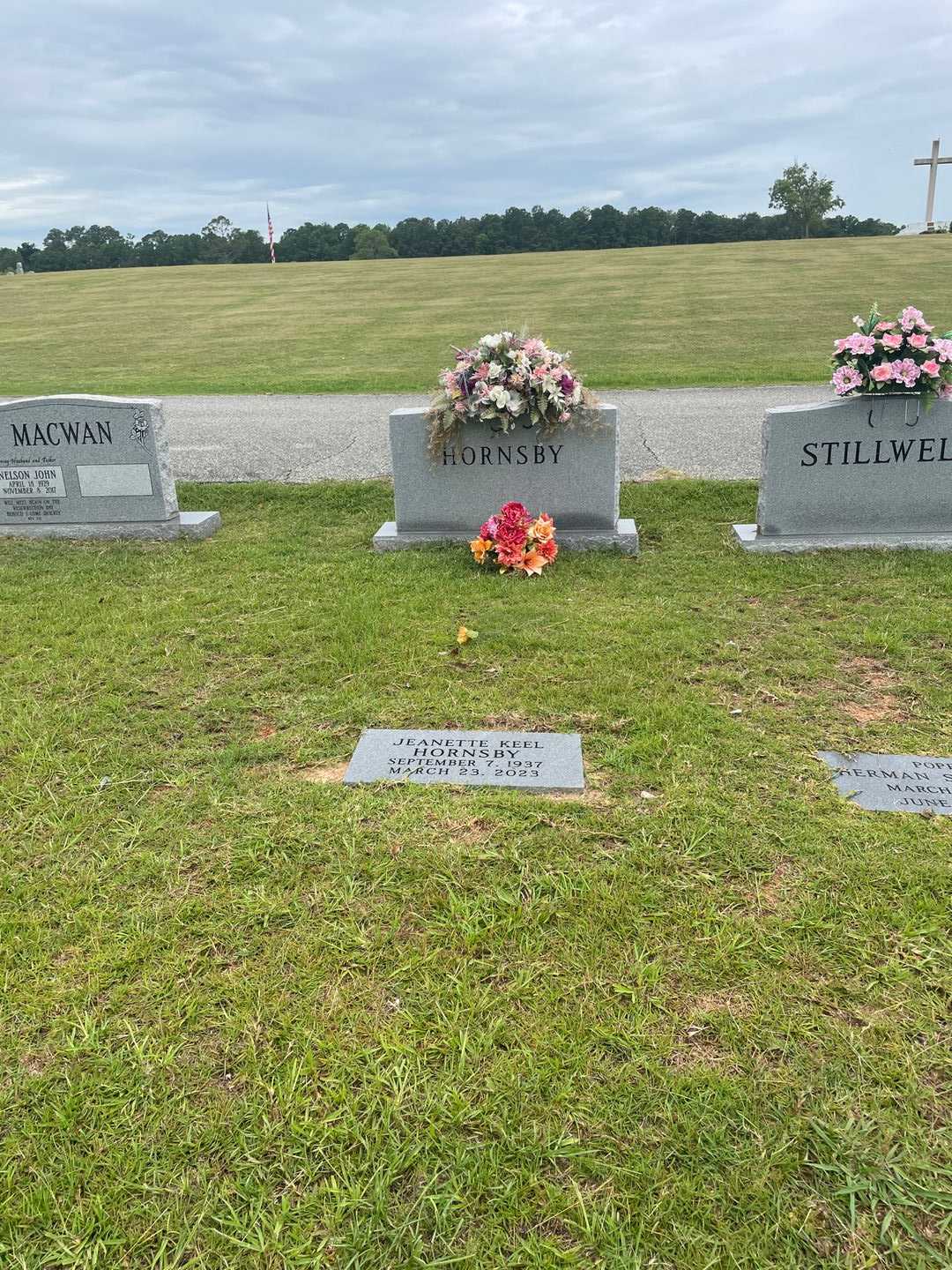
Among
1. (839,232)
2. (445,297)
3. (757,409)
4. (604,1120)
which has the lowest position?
(604,1120)

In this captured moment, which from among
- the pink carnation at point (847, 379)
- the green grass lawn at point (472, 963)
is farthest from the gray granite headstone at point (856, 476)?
the green grass lawn at point (472, 963)

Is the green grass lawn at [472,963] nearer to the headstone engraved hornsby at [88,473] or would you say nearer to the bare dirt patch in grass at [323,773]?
the bare dirt patch in grass at [323,773]

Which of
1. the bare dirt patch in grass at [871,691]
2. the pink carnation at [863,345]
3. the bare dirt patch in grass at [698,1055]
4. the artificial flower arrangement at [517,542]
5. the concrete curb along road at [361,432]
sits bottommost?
the bare dirt patch in grass at [698,1055]

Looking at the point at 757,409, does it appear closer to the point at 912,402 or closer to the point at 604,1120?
the point at 912,402

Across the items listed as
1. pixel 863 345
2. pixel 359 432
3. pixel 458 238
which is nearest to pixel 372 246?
pixel 458 238

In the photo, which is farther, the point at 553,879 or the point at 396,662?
the point at 396,662

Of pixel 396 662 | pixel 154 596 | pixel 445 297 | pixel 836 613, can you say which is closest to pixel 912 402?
pixel 836 613

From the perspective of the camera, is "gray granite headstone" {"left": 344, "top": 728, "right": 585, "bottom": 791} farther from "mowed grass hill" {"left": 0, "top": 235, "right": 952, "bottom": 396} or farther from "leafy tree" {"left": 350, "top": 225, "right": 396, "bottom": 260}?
"leafy tree" {"left": 350, "top": 225, "right": 396, "bottom": 260}

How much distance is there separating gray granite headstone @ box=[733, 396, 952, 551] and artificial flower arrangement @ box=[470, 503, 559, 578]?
59.0 inches

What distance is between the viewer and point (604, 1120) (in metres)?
2.11

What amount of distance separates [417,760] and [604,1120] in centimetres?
173

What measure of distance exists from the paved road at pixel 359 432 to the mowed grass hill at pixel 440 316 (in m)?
1.31

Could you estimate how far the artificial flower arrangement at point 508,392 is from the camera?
6129 millimetres

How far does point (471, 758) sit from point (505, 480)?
333cm
